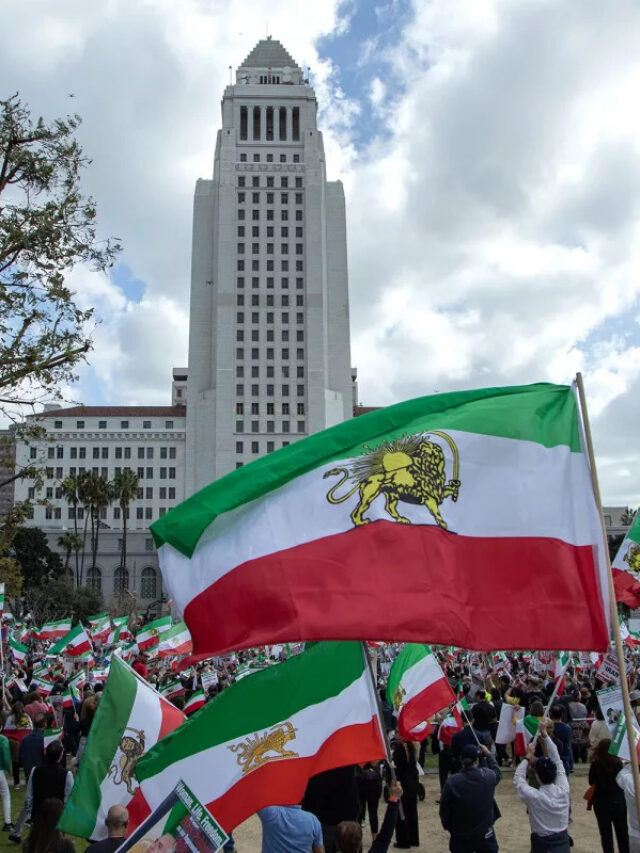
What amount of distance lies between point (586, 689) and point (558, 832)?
12010mm

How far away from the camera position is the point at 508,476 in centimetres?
681

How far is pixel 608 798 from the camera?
31.7ft

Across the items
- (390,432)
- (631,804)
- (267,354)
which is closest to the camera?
(390,432)

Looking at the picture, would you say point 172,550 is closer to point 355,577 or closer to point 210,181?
point 355,577

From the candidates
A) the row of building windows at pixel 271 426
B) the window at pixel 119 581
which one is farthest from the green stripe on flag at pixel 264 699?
the window at pixel 119 581

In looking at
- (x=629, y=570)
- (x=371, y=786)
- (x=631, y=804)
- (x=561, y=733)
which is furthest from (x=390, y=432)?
(x=561, y=733)

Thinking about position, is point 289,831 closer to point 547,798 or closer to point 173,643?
point 547,798

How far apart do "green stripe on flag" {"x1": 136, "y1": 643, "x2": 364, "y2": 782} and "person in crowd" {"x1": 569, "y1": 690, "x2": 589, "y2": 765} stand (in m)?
12.3

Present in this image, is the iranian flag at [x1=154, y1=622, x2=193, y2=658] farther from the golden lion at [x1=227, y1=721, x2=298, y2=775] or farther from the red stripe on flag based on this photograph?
the red stripe on flag

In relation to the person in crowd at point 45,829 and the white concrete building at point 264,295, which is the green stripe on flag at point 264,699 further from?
the white concrete building at point 264,295

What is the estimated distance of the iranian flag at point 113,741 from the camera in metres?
7.80

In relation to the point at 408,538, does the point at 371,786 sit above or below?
below

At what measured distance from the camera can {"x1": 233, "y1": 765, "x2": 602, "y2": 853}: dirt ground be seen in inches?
456

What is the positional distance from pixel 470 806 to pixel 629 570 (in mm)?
6160
